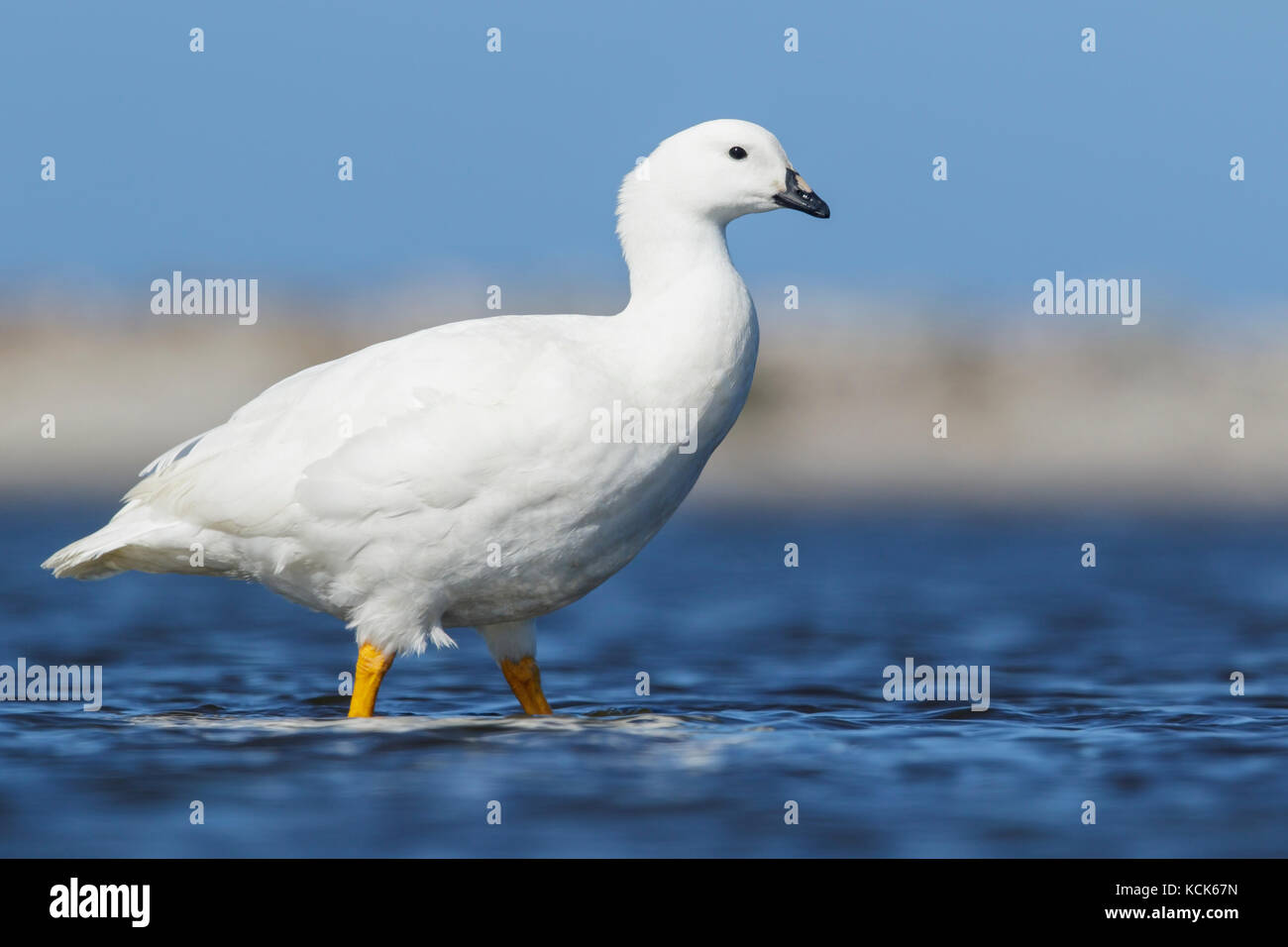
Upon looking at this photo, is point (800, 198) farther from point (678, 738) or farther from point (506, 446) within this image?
point (678, 738)

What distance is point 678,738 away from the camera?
10023 mm

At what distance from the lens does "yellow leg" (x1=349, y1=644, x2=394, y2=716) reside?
9.99 m

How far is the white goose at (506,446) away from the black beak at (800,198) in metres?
0.01

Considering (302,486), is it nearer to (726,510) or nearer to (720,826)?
(720,826)

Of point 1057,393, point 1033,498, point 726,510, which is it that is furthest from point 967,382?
point 726,510

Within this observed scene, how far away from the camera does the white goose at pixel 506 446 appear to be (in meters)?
9.29

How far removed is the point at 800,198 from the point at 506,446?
7.59 ft

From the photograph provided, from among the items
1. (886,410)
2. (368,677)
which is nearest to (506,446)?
(368,677)

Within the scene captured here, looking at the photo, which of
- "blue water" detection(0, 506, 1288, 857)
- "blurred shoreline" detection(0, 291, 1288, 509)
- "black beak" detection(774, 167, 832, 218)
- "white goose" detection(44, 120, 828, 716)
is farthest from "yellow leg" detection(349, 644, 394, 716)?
"blurred shoreline" detection(0, 291, 1288, 509)

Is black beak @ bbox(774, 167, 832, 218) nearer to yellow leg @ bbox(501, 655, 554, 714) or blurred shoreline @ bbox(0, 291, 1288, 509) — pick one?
yellow leg @ bbox(501, 655, 554, 714)

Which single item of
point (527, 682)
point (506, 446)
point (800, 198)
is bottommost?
point (527, 682)

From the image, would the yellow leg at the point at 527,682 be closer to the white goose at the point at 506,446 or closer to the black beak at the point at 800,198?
the white goose at the point at 506,446

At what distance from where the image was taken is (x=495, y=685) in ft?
42.7
